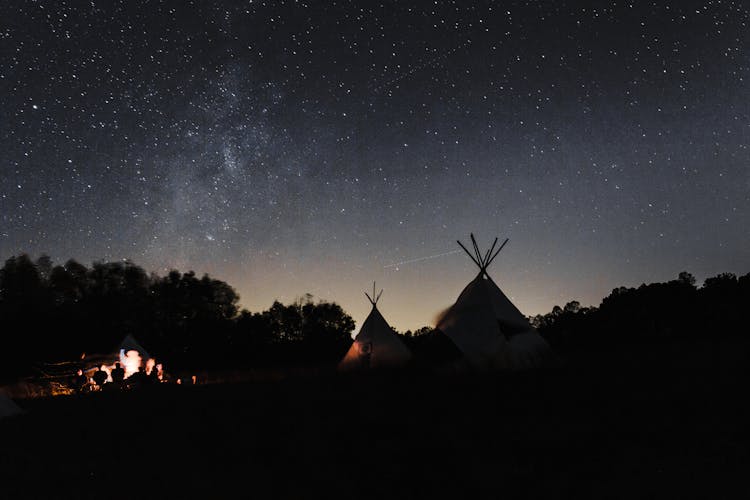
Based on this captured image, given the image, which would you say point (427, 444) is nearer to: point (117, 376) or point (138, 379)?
point (138, 379)

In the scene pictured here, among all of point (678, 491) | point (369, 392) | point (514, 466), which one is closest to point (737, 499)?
point (678, 491)

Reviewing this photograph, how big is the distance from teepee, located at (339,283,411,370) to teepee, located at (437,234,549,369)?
4.16 metres

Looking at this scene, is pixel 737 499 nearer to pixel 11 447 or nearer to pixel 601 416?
pixel 601 416

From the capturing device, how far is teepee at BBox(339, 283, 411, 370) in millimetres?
15539

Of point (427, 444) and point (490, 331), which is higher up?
point (490, 331)

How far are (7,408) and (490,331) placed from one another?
8.72 meters

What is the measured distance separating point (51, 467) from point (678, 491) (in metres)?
5.18

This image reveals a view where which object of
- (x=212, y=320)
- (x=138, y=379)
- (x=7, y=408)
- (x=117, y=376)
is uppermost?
(x=212, y=320)

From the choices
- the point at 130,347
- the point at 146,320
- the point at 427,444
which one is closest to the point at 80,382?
the point at 130,347

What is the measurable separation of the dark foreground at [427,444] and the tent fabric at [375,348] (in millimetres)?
7422

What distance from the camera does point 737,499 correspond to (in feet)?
11.4

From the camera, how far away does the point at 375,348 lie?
52.0ft

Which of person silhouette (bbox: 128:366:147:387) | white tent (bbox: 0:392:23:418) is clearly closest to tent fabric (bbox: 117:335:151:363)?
person silhouette (bbox: 128:366:147:387)

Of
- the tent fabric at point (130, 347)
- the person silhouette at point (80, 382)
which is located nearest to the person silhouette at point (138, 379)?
the person silhouette at point (80, 382)
